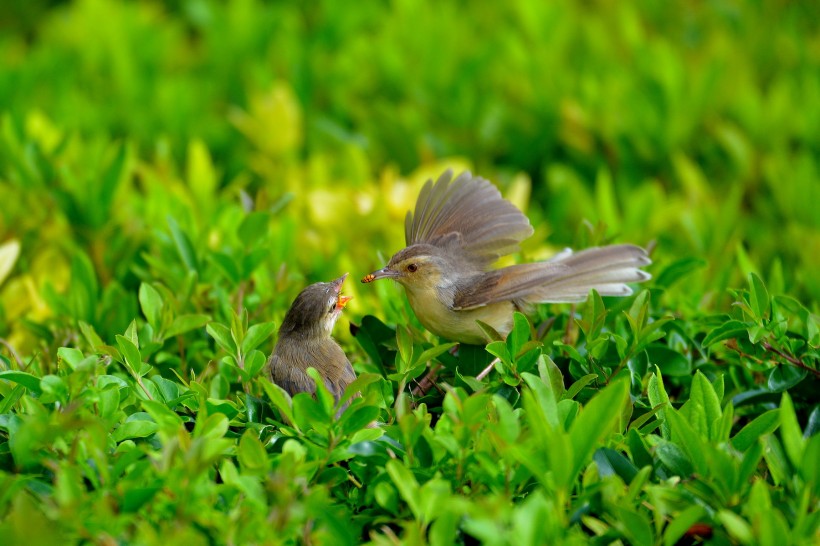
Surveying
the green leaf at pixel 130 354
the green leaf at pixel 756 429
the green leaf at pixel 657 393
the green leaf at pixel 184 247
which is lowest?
the green leaf at pixel 756 429

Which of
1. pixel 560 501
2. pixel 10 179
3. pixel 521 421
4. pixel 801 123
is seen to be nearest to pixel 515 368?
pixel 521 421

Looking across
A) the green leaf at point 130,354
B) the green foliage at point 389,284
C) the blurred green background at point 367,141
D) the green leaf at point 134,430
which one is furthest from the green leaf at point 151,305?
the green leaf at point 134,430

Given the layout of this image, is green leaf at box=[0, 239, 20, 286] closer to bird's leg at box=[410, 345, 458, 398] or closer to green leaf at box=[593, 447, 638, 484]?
bird's leg at box=[410, 345, 458, 398]

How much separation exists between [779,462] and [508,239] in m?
1.29

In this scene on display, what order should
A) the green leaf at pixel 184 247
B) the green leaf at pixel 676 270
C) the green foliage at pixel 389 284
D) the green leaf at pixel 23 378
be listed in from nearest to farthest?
the green foliage at pixel 389 284 → the green leaf at pixel 23 378 → the green leaf at pixel 676 270 → the green leaf at pixel 184 247

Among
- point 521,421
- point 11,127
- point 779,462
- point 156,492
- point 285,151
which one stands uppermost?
point 11,127

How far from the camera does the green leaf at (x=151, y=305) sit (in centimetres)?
314

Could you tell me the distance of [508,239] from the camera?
11.3 feet

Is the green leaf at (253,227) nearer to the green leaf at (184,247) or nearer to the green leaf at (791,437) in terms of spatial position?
the green leaf at (184,247)

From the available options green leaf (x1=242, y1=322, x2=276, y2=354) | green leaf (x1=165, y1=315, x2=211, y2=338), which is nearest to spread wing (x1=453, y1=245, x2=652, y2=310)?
green leaf (x1=242, y1=322, x2=276, y2=354)

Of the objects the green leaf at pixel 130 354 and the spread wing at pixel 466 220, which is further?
the spread wing at pixel 466 220

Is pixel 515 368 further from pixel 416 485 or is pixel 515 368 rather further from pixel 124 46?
pixel 124 46

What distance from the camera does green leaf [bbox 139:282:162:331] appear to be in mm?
3137

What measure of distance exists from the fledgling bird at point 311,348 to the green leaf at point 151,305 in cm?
40
